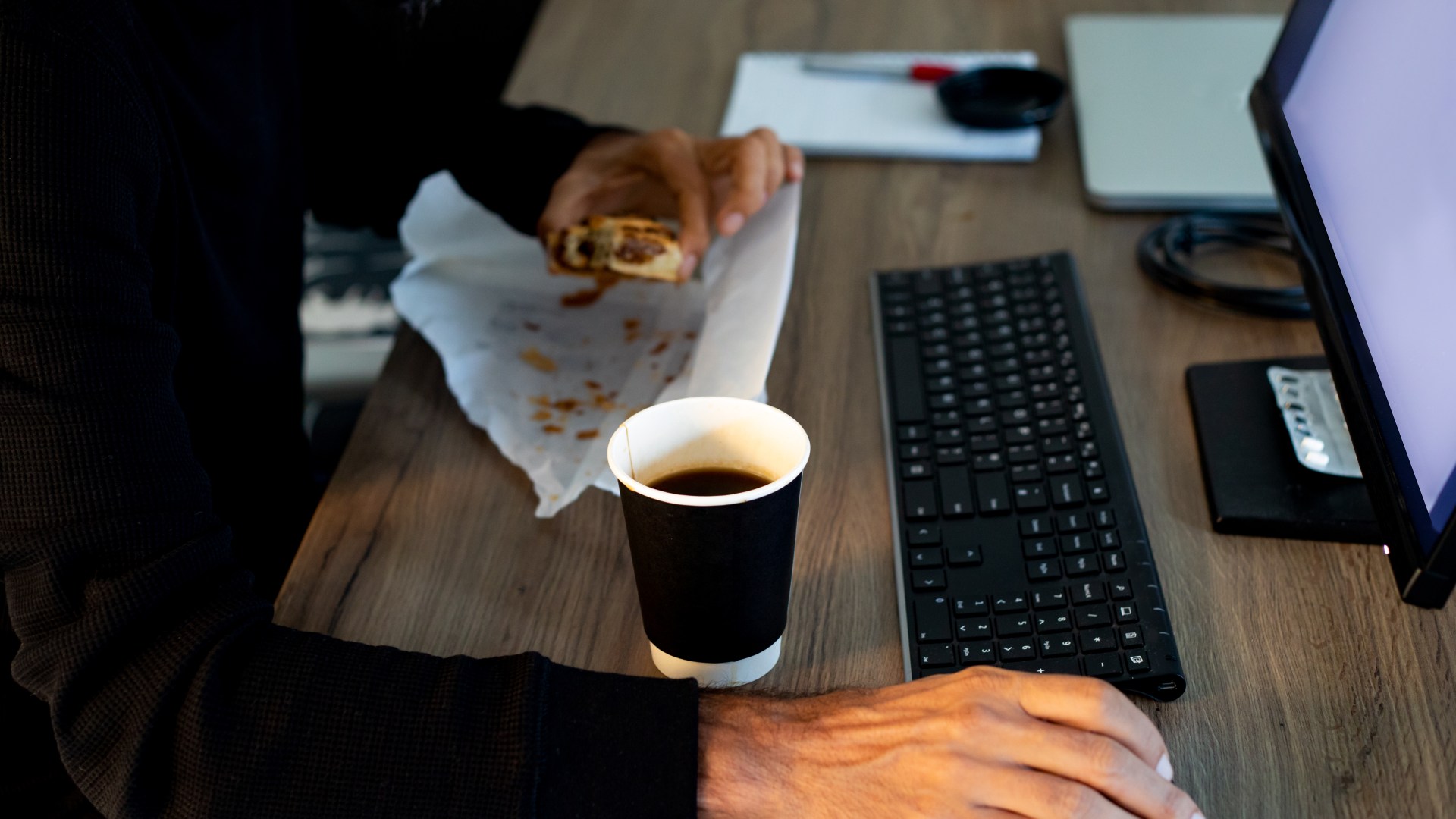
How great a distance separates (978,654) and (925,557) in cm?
9

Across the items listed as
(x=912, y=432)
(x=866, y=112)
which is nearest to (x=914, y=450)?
(x=912, y=432)

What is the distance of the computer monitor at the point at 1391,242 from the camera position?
538mm

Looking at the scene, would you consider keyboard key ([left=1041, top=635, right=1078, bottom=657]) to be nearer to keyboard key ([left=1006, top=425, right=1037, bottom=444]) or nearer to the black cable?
keyboard key ([left=1006, top=425, right=1037, bottom=444])

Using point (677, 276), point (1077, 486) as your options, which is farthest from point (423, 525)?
point (1077, 486)

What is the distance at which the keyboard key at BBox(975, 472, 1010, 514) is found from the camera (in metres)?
0.70

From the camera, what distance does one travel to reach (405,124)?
3.57ft

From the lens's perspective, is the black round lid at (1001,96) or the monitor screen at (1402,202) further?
Answer: the black round lid at (1001,96)

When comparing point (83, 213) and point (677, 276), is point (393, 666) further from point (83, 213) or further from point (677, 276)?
point (677, 276)

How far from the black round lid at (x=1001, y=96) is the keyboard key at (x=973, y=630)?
0.69m

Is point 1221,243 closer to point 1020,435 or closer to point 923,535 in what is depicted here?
point 1020,435

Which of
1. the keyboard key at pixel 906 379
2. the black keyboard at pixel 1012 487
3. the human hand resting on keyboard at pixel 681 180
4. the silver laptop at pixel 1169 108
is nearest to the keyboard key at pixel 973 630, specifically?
the black keyboard at pixel 1012 487

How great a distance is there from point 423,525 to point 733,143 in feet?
1.46

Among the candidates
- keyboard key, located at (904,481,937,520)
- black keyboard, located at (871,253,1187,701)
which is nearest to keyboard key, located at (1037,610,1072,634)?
black keyboard, located at (871,253,1187,701)

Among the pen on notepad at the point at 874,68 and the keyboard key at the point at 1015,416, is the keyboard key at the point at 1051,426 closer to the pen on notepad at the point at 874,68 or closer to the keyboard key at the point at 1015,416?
the keyboard key at the point at 1015,416
